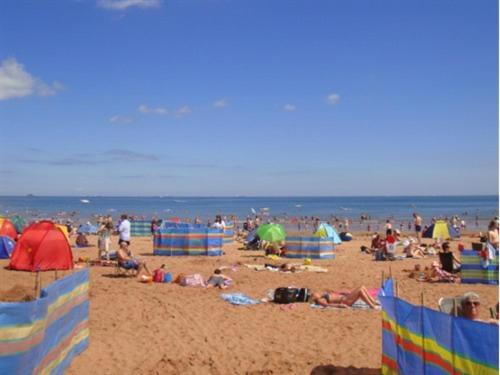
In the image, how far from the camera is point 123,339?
349 inches

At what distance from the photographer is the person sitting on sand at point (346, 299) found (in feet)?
36.6

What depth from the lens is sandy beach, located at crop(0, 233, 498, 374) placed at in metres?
7.74

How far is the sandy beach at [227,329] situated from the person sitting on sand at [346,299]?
34 cm

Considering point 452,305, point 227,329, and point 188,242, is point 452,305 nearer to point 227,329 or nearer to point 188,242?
point 227,329

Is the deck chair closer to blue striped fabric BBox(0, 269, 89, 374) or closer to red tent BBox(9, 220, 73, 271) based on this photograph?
blue striped fabric BBox(0, 269, 89, 374)

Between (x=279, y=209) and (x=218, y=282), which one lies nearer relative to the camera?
(x=218, y=282)

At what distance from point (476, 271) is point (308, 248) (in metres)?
6.65

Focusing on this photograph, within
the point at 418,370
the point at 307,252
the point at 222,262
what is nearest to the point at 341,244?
the point at 307,252

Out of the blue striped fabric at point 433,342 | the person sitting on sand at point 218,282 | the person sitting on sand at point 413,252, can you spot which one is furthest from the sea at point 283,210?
the blue striped fabric at point 433,342

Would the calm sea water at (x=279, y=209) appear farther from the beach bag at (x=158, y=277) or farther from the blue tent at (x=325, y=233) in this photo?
the beach bag at (x=158, y=277)

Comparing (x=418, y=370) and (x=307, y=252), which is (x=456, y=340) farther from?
(x=307, y=252)

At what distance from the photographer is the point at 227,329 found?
9633 mm

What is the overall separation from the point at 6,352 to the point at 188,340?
4072mm

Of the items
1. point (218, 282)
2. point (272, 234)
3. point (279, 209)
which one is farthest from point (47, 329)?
point (279, 209)
